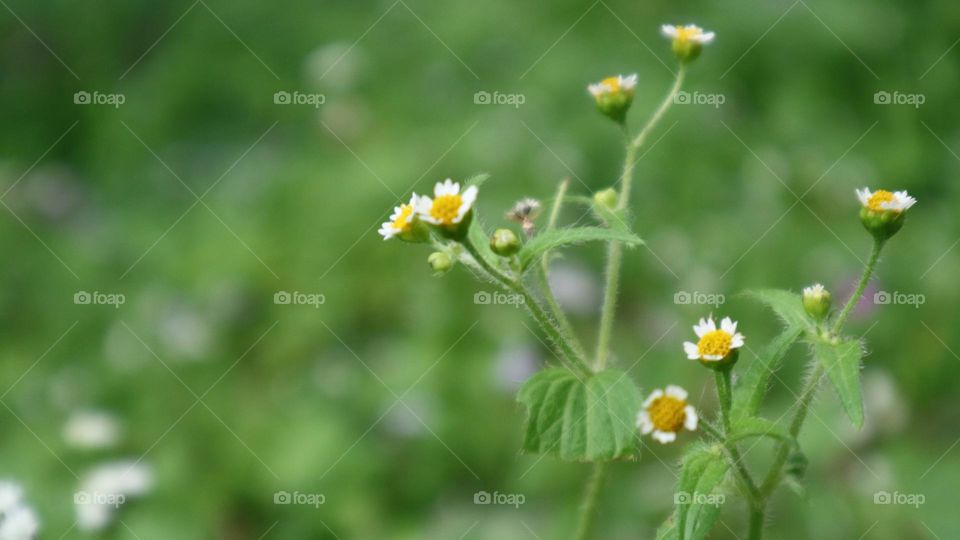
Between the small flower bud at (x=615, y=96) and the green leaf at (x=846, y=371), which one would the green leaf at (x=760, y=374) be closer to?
A: the green leaf at (x=846, y=371)

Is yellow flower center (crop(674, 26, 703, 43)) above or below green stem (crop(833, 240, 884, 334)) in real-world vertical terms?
above

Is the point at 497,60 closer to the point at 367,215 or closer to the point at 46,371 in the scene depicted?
the point at 367,215

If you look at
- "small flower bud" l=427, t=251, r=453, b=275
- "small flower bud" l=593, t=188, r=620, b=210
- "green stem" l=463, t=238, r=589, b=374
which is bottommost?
"green stem" l=463, t=238, r=589, b=374

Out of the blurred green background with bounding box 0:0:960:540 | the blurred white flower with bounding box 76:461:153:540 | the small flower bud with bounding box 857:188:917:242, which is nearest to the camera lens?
the small flower bud with bounding box 857:188:917:242

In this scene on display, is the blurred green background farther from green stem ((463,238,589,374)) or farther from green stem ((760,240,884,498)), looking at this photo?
green stem ((760,240,884,498))

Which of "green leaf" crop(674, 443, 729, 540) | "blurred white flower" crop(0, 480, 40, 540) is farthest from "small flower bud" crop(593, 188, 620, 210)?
"blurred white flower" crop(0, 480, 40, 540)

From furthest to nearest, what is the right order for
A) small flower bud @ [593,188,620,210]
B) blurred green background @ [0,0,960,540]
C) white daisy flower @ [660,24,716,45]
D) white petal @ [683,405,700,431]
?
blurred green background @ [0,0,960,540]
white daisy flower @ [660,24,716,45]
small flower bud @ [593,188,620,210]
white petal @ [683,405,700,431]

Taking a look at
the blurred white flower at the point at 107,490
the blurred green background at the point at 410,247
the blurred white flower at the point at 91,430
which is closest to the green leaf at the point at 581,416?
the blurred green background at the point at 410,247
